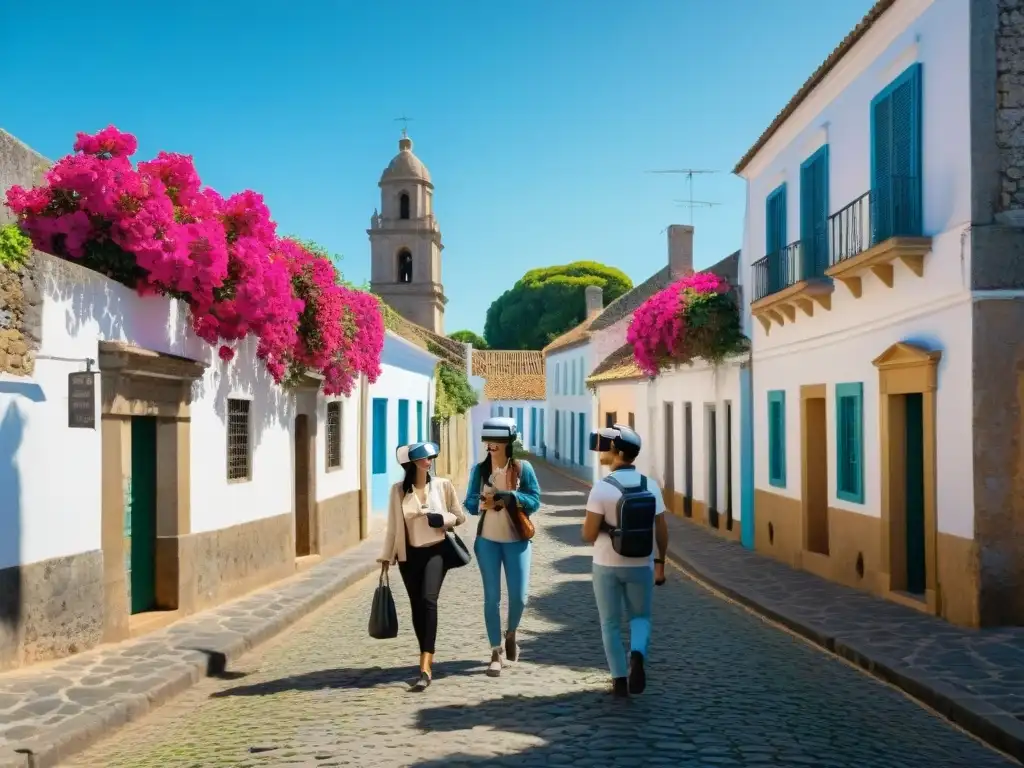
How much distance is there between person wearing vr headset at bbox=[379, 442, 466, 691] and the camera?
813 centimetres

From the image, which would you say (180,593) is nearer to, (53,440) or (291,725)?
(53,440)

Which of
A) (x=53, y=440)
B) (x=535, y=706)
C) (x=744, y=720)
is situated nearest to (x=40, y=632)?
(x=53, y=440)

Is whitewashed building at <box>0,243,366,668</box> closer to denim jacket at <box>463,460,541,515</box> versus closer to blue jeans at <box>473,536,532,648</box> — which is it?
denim jacket at <box>463,460,541,515</box>

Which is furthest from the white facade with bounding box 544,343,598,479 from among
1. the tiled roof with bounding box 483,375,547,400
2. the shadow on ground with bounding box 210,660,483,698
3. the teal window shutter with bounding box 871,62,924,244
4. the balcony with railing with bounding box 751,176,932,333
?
the shadow on ground with bounding box 210,660,483,698

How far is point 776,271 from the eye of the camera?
16047 millimetres

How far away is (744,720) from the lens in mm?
6824

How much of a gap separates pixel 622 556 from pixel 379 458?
15.9 meters

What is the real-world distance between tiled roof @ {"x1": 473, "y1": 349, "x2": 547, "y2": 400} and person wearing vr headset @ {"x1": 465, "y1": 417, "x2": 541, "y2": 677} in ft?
180

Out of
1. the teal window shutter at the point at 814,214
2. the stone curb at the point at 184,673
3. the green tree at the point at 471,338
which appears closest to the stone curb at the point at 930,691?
the teal window shutter at the point at 814,214

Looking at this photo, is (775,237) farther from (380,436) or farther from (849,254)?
(380,436)

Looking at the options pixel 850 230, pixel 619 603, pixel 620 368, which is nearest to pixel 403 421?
pixel 620 368

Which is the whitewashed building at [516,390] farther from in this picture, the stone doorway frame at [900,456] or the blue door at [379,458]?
the stone doorway frame at [900,456]

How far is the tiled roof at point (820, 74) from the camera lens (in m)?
11.8

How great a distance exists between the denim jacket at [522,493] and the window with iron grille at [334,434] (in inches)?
390
